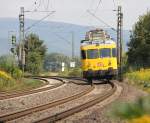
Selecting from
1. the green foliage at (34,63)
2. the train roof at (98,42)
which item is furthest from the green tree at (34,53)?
the train roof at (98,42)

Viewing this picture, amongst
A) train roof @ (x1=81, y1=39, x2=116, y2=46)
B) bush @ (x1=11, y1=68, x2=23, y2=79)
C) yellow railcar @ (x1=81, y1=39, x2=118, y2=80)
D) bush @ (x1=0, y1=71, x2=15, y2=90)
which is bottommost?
bush @ (x1=0, y1=71, x2=15, y2=90)

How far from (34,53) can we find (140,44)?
104 feet

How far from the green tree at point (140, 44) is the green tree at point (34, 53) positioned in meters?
20.1

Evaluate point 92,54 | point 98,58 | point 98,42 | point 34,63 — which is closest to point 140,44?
point 34,63

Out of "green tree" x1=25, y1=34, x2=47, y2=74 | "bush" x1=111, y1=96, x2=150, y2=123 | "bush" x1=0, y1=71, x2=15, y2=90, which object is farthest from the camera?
"green tree" x1=25, y1=34, x2=47, y2=74

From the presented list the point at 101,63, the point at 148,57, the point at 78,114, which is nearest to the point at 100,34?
the point at 101,63

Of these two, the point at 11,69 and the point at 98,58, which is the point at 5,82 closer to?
the point at 98,58

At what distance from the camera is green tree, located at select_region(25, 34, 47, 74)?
82938mm

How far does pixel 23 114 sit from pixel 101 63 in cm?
1976

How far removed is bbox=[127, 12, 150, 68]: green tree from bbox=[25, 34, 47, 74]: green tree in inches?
791

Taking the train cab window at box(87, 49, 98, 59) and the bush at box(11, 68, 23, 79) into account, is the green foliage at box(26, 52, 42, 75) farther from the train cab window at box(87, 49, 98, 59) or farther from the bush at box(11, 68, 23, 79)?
the train cab window at box(87, 49, 98, 59)

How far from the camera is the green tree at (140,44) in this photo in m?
62.9

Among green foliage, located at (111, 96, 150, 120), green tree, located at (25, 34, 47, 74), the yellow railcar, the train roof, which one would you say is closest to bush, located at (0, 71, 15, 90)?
the yellow railcar

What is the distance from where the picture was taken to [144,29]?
220 ft
